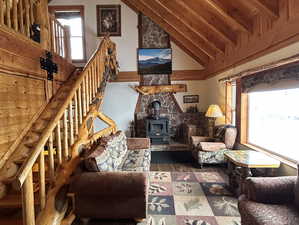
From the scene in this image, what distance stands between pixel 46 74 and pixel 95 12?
3.85 meters

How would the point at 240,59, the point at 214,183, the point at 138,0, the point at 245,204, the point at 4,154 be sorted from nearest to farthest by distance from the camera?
the point at 245,204
the point at 4,154
the point at 214,183
the point at 240,59
the point at 138,0

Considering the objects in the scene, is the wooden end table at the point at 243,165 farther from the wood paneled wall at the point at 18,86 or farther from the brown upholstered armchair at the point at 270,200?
the wood paneled wall at the point at 18,86

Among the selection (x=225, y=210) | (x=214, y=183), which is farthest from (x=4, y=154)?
(x=214, y=183)

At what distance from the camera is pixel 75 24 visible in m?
6.34

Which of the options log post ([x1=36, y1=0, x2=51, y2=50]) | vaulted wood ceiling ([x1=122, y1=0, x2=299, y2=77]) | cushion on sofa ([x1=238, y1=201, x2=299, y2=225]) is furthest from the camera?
log post ([x1=36, y1=0, x2=51, y2=50])

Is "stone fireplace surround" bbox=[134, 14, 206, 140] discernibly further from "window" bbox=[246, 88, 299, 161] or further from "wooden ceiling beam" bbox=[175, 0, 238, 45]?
"window" bbox=[246, 88, 299, 161]

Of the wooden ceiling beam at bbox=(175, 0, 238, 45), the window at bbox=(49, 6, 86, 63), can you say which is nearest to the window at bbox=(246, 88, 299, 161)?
the wooden ceiling beam at bbox=(175, 0, 238, 45)

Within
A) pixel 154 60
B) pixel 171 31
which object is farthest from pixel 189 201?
pixel 171 31

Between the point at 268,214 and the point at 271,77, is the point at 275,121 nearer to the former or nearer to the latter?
the point at 271,77

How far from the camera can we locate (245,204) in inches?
74.7

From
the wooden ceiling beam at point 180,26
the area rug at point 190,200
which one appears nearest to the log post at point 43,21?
the wooden ceiling beam at point 180,26

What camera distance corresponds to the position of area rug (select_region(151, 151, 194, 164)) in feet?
15.5

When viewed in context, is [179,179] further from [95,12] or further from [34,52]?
[95,12]

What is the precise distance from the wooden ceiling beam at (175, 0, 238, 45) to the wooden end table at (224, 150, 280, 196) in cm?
236
